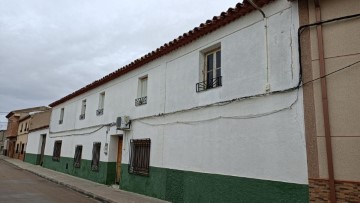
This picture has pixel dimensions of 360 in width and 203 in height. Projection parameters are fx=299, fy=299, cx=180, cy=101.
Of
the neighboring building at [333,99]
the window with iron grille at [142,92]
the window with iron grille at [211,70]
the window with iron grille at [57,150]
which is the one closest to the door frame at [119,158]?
the window with iron grille at [142,92]

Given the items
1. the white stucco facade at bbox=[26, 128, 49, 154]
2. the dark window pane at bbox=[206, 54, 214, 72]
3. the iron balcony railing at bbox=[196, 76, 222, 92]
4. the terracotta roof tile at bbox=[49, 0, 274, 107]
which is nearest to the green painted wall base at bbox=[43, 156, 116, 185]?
the terracotta roof tile at bbox=[49, 0, 274, 107]

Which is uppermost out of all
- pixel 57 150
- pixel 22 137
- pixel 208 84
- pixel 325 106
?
pixel 208 84

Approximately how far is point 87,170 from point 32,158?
45.1 ft

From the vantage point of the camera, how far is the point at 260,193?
239 inches

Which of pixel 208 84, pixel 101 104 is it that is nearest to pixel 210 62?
pixel 208 84

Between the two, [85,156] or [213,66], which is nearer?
[213,66]

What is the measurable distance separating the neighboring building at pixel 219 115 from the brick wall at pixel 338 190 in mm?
176

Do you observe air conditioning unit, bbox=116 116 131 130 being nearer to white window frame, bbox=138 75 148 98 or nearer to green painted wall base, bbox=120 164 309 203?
white window frame, bbox=138 75 148 98

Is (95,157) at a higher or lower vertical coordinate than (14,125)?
lower

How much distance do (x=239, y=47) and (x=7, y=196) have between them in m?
8.34

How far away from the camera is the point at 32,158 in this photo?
2544 cm

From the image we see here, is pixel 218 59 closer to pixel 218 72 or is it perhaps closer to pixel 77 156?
pixel 218 72

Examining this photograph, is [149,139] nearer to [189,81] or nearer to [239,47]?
[189,81]

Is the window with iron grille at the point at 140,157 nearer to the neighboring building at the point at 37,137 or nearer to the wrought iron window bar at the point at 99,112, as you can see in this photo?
the wrought iron window bar at the point at 99,112
